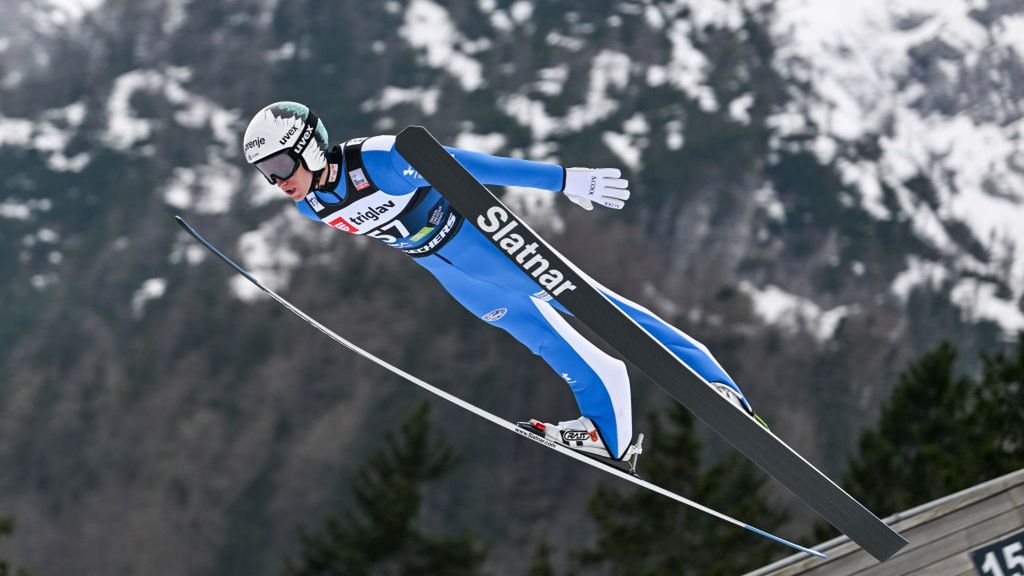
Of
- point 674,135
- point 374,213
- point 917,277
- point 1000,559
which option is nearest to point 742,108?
point 674,135

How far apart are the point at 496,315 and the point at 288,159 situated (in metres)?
1.12

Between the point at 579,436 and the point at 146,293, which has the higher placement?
the point at 146,293

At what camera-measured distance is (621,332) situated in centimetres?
424

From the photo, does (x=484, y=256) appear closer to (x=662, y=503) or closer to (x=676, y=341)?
(x=676, y=341)

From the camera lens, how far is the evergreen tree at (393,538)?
1914 cm

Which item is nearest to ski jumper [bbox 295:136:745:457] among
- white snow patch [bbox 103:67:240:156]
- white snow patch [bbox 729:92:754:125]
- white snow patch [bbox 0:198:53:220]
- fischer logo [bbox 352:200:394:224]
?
fischer logo [bbox 352:200:394:224]

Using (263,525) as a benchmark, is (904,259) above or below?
Result: above

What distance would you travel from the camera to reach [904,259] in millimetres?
73688

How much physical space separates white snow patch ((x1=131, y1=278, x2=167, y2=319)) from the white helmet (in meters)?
73.9

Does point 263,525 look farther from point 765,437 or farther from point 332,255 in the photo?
point 765,437

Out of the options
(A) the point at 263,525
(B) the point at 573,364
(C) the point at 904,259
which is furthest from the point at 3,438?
(B) the point at 573,364

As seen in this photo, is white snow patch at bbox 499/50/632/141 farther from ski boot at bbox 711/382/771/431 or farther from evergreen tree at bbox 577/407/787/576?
ski boot at bbox 711/382/771/431

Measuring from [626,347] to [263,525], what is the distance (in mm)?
62326

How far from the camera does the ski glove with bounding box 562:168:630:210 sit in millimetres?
4145
